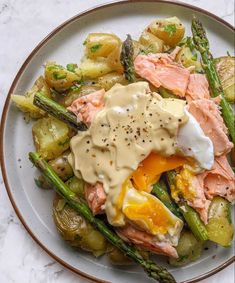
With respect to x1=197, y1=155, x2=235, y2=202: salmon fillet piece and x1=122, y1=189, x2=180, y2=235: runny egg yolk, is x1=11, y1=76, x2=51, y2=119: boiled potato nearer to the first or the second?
x1=122, y1=189, x2=180, y2=235: runny egg yolk

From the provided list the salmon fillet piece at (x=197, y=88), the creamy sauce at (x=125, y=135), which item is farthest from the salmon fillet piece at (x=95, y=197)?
the salmon fillet piece at (x=197, y=88)

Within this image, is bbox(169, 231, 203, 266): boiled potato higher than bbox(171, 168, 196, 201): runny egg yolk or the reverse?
the reverse

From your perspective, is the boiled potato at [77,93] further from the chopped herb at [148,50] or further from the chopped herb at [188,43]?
the chopped herb at [188,43]

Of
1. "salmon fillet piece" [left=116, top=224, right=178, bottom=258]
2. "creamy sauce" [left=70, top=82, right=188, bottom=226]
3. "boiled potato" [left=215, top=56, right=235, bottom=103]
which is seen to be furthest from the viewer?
"boiled potato" [left=215, top=56, right=235, bottom=103]

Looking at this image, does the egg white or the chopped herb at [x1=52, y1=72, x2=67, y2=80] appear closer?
the egg white

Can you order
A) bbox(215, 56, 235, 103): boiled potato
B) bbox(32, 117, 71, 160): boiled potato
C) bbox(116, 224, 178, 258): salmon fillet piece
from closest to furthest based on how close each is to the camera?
bbox(116, 224, 178, 258): salmon fillet piece < bbox(32, 117, 71, 160): boiled potato < bbox(215, 56, 235, 103): boiled potato

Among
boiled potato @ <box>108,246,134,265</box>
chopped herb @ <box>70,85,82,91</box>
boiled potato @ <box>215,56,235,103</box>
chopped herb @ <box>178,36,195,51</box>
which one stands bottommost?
boiled potato @ <box>108,246,134,265</box>

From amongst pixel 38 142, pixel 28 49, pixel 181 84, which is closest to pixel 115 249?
pixel 38 142

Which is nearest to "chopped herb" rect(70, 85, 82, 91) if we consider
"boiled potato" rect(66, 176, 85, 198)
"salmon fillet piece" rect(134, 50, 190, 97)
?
"salmon fillet piece" rect(134, 50, 190, 97)
